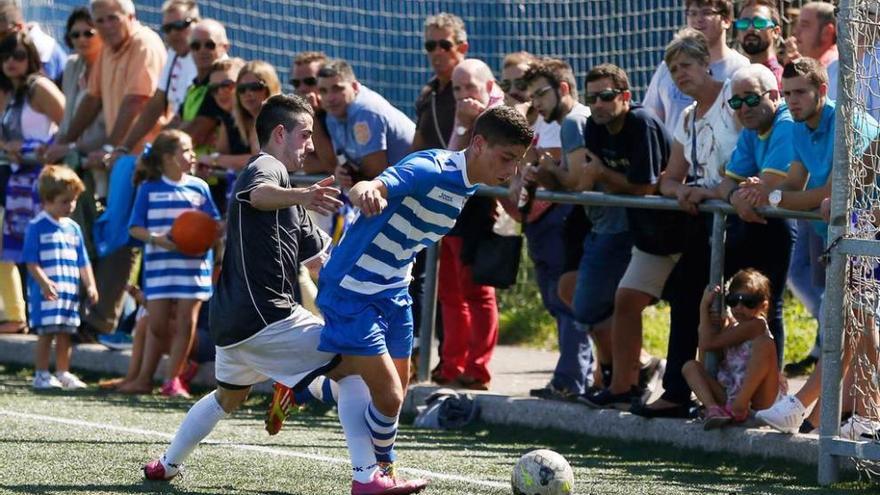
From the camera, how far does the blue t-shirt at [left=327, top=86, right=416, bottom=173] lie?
10.6 metres

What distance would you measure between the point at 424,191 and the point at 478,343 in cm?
350

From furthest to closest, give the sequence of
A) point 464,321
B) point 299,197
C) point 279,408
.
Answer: point 464,321 → point 279,408 → point 299,197

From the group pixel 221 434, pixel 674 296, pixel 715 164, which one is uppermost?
pixel 715 164

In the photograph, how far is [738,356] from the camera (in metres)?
8.48

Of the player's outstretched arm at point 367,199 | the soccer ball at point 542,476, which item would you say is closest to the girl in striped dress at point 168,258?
the soccer ball at point 542,476

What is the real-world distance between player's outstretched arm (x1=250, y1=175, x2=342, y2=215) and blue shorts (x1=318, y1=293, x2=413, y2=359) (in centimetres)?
41

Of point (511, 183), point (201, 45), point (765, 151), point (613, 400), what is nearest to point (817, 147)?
point (765, 151)

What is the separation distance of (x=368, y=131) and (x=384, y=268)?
380 cm

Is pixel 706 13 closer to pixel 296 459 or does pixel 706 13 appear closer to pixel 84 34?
pixel 296 459

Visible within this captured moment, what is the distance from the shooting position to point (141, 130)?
1224cm

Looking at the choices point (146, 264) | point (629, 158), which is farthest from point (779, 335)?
point (146, 264)

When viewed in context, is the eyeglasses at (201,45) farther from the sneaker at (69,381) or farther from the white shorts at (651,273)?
the white shorts at (651,273)

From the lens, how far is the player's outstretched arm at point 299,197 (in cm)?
648

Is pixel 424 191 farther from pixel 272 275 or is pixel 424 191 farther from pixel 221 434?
pixel 221 434
